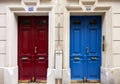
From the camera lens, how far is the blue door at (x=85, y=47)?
30.0ft

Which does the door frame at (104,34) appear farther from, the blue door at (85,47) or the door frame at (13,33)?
the door frame at (13,33)

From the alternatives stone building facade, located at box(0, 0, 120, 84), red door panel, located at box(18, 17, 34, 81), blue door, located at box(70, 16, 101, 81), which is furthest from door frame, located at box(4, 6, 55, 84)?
blue door, located at box(70, 16, 101, 81)

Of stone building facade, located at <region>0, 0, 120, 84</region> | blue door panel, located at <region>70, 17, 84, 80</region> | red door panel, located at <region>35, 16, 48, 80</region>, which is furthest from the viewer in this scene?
red door panel, located at <region>35, 16, 48, 80</region>

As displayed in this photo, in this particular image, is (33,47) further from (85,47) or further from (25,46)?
(85,47)

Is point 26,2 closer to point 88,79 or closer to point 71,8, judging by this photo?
point 71,8

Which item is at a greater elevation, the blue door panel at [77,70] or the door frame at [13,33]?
the door frame at [13,33]

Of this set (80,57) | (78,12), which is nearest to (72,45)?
(80,57)

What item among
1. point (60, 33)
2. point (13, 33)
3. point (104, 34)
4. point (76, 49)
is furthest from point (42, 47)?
point (104, 34)

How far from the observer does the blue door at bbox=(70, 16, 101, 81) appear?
9.13 meters

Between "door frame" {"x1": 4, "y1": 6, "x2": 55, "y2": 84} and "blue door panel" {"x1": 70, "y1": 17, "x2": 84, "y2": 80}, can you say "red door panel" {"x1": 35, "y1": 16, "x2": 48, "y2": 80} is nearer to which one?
"door frame" {"x1": 4, "y1": 6, "x2": 55, "y2": 84}

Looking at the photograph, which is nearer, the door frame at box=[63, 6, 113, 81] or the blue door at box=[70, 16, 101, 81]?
the door frame at box=[63, 6, 113, 81]

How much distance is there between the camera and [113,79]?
844 cm

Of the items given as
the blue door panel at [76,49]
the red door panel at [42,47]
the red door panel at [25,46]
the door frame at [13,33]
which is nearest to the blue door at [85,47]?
the blue door panel at [76,49]

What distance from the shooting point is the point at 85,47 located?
9148 millimetres
